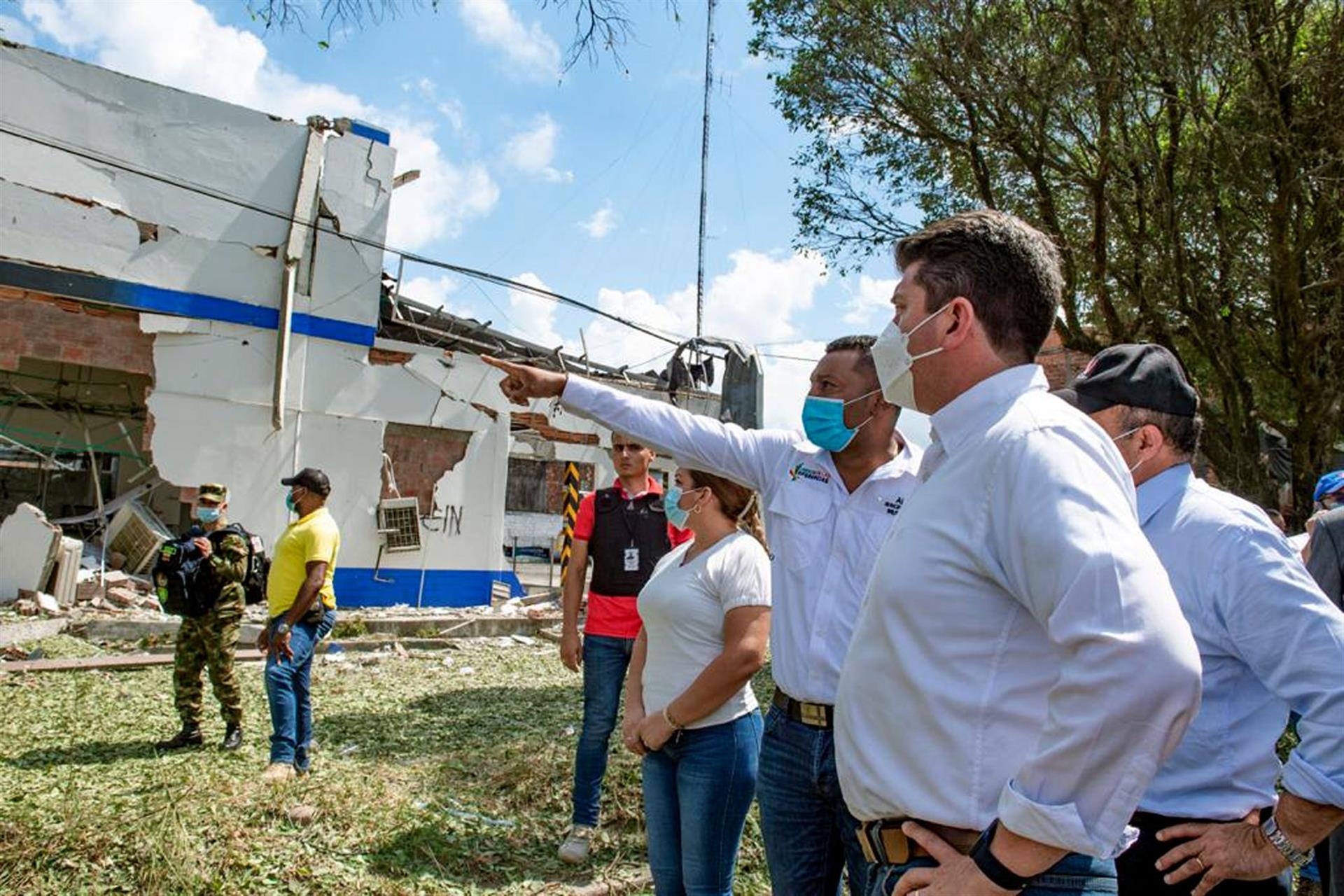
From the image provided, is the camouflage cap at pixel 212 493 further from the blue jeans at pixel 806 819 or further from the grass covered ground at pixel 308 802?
the blue jeans at pixel 806 819

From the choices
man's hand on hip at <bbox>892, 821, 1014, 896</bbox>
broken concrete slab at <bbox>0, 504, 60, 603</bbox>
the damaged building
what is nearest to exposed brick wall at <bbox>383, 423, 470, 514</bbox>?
the damaged building

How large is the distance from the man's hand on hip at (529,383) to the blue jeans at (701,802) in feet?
3.75

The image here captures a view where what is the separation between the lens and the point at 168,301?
1187 cm

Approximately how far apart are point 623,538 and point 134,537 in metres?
10.5

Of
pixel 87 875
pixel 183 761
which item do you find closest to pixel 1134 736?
pixel 87 875

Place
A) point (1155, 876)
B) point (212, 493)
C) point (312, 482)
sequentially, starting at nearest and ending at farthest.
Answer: point (1155, 876), point (312, 482), point (212, 493)

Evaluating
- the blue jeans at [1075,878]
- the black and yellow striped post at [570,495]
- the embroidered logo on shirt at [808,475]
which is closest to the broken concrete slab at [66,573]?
the black and yellow striped post at [570,495]

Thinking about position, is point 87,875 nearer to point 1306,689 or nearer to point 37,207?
point 1306,689

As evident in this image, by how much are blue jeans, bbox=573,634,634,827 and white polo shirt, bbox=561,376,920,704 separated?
A: 6.66 ft

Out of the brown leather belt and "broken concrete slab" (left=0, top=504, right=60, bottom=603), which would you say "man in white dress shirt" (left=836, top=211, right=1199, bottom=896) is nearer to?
the brown leather belt

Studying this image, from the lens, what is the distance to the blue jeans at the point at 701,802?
2783mm

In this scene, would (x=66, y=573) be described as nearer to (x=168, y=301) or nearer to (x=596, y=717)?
(x=168, y=301)

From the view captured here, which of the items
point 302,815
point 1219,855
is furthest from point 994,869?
point 302,815

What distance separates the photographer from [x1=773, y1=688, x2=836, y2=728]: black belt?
236 centimetres
